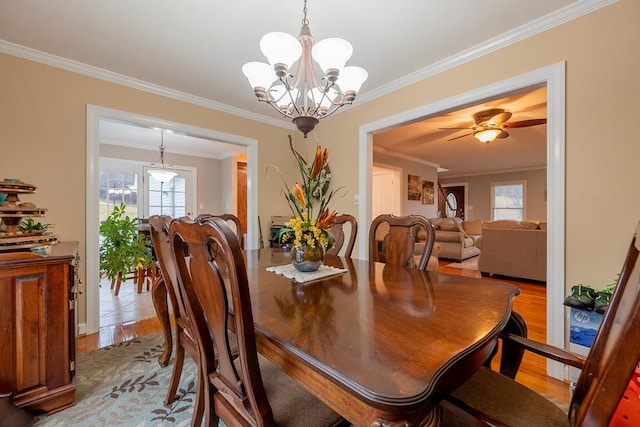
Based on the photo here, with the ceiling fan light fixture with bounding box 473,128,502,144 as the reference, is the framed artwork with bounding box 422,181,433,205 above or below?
below

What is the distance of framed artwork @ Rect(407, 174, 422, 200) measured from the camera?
6645 mm

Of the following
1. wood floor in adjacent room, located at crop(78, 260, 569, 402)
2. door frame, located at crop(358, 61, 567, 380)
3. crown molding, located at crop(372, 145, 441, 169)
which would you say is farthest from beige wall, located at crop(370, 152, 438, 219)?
door frame, located at crop(358, 61, 567, 380)

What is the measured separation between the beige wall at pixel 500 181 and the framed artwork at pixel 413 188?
142 inches

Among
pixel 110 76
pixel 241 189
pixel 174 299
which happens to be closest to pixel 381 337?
pixel 174 299

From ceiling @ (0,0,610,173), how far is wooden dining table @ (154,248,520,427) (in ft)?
5.59

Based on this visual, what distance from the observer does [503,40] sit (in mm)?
2053

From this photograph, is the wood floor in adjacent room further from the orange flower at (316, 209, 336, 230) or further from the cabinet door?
the orange flower at (316, 209, 336, 230)

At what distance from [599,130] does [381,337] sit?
1983 millimetres

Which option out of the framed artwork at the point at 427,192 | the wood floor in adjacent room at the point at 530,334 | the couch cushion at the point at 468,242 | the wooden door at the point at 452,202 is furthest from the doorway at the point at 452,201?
the wood floor in adjacent room at the point at 530,334

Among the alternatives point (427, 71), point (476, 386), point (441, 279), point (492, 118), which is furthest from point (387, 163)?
point (476, 386)

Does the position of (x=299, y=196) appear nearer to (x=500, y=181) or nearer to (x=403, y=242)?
(x=403, y=242)

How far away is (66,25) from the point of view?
6.31 ft

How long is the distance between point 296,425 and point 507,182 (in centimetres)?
992

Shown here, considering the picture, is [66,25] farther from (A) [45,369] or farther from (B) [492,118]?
(B) [492,118]
